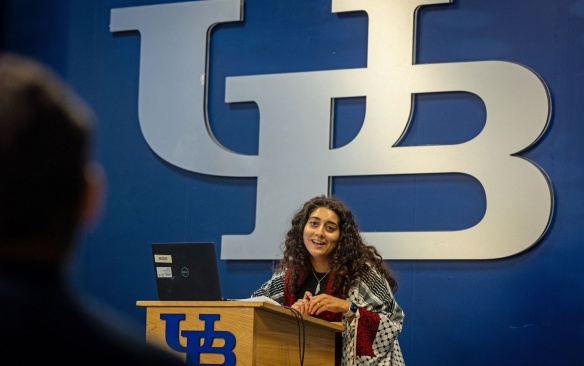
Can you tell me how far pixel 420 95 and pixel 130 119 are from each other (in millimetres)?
1901

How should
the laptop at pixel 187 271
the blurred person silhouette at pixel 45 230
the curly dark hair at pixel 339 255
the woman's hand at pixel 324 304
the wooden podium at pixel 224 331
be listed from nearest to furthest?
the blurred person silhouette at pixel 45 230
the wooden podium at pixel 224 331
the laptop at pixel 187 271
the woman's hand at pixel 324 304
the curly dark hair at pixel 339 255

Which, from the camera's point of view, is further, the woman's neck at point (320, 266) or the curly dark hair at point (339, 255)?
the woman's neck at point (320, 266)

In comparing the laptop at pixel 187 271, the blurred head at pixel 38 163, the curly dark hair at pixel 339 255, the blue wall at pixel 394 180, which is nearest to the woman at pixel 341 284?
the curly dark hair at pixel 339 255

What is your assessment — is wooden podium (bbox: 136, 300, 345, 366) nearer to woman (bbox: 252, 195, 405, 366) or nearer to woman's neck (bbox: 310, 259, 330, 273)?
woman (bbox: 252, 195, 405, 366)

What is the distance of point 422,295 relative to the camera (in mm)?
5551

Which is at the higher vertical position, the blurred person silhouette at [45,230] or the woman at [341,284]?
the blurred person silhouette at [45,230]

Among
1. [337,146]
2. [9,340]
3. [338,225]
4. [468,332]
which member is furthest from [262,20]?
[9,340]

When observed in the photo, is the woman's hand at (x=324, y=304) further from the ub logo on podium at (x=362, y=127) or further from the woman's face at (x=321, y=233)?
the ub logo on podium at (x=362, y=127)

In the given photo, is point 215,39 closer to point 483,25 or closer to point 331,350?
point 483,25

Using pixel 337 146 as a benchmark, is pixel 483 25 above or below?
above

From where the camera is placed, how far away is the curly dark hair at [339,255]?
4.79 metres

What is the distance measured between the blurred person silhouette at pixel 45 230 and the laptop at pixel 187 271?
294 centimetres

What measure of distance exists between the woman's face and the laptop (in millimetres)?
1101

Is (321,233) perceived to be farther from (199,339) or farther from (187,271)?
(199,339)
